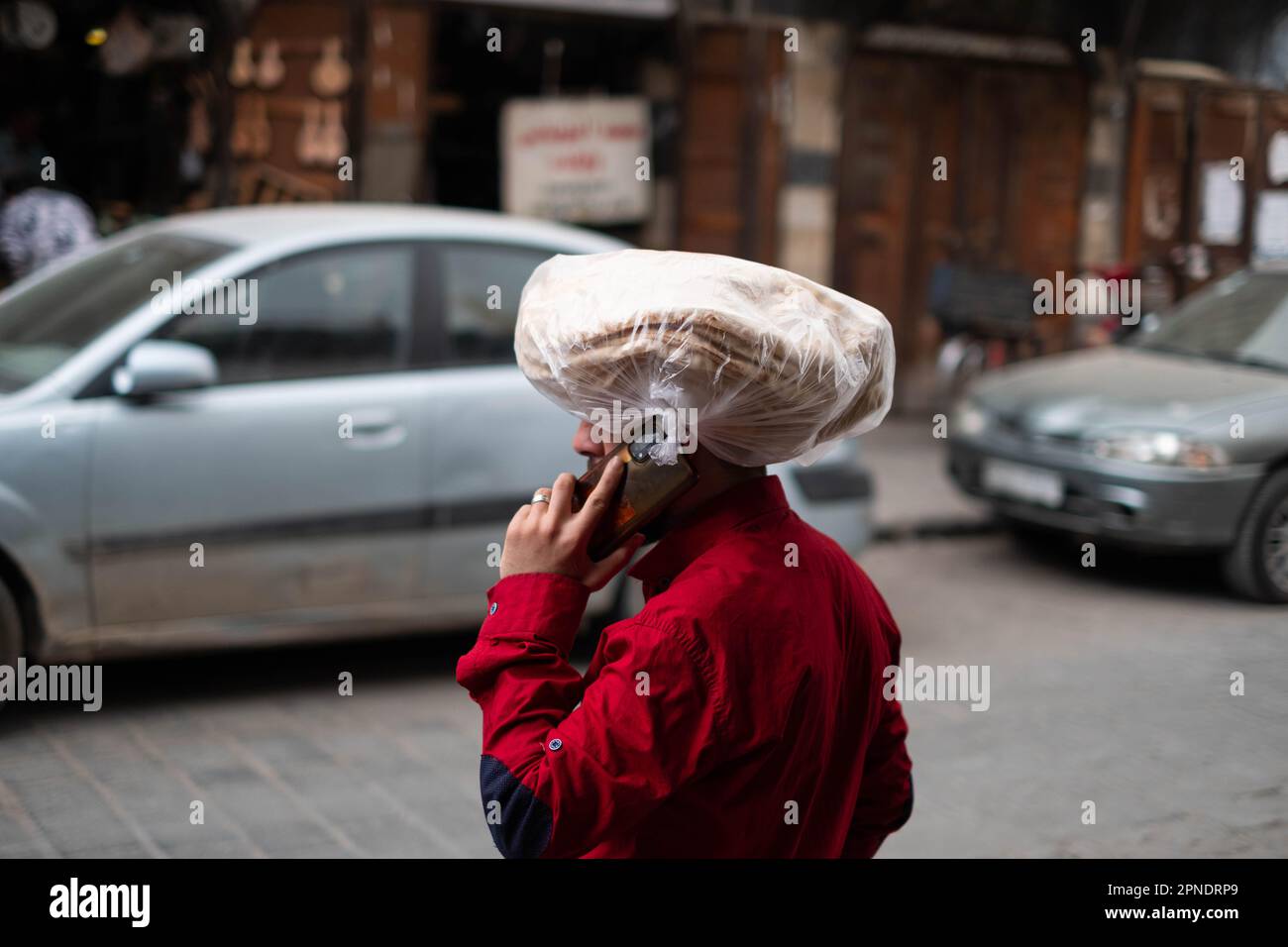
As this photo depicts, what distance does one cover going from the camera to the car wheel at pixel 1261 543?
5.53 metres

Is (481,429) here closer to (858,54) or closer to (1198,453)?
(1198,453)

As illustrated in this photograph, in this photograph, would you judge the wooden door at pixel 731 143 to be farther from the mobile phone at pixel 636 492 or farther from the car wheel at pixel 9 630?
the mobile phone at pixel 636 492

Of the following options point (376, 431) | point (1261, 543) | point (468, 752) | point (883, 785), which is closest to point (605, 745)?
point (883, 785)

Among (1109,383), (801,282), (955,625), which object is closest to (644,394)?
(801,282)

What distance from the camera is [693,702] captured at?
5.59 feet

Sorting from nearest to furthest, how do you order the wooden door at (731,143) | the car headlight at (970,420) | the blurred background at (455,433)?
1. the blurred background at (455,433)
2. the car headlight at (970,420)
3. the wooden door at (731,143)

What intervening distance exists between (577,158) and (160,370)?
264 inches

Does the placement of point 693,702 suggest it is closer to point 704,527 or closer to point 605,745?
point 605,745

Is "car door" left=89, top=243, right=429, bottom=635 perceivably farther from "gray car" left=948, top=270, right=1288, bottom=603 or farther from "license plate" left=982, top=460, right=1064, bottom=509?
"license plate" left=982, top=460, right=1064, bottom=509

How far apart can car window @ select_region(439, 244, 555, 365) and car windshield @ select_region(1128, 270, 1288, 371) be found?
3.04 metres

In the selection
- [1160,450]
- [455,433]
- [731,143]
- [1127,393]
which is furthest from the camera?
[731,143]

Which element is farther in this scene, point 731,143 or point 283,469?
point 731,143

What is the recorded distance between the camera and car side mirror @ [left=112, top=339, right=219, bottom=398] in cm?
482

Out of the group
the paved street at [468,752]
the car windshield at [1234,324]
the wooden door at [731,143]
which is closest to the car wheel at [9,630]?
the paved street at [468,752]
